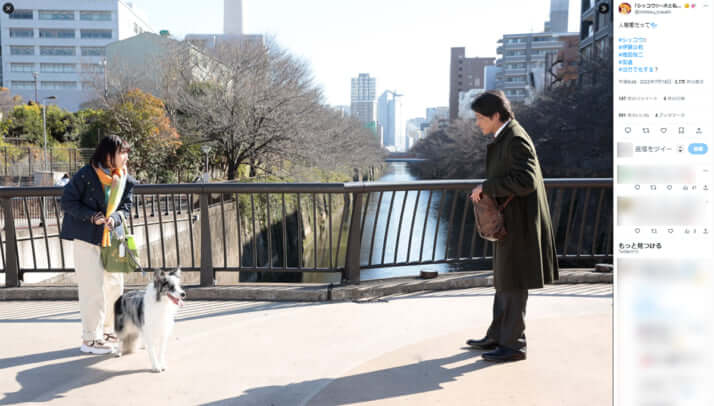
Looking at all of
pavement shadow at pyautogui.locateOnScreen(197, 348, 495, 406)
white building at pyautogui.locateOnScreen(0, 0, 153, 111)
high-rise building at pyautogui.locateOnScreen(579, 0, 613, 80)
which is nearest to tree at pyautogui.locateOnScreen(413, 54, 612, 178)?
high-rise building at pyautogui.locateOnScreen(579, 0, 613, 80)

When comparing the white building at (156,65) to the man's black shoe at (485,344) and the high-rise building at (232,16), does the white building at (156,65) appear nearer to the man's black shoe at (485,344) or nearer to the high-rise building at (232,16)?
the high-rise building at (232,16)

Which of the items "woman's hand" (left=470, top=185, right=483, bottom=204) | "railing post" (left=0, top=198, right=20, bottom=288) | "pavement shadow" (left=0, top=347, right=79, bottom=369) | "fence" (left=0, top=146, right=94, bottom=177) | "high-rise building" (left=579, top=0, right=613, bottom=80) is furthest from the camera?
"high-rise building" (left=579, top=0, right=613, bottom=80)

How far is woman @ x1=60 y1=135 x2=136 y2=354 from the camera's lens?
4.11 meters

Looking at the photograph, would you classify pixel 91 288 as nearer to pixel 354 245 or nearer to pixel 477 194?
pixel 354 245

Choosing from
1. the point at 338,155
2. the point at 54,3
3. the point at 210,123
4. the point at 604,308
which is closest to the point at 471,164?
the point at 338,155

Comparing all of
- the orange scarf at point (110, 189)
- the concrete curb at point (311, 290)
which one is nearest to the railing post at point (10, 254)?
the concrete curb at point (311, 290)

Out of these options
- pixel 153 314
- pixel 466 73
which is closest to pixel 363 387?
pixel 153 314

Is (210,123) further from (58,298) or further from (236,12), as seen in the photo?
(236,12)

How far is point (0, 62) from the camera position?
86875 mm

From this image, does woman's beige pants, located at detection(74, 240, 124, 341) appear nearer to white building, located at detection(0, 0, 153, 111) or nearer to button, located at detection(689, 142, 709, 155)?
button, located at detection(689, 142, 709, 155)

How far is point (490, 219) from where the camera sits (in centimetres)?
374

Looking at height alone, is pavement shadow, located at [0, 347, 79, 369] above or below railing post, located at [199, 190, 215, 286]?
below

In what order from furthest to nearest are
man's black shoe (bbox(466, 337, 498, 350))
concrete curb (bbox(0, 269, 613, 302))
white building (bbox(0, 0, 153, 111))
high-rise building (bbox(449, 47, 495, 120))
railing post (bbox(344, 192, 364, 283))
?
1. high-rise building (bbox(449, 47, 495, 120))
2. white building (bbox(0, 0, 153, 111))
3. railing post (bbox(344, 192, 364, 283))
4. concrete curb (bbox(0, 269, 613, 302))
5. man's black shoe (bbox(466, 337, 498, 350))

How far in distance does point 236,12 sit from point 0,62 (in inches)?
1442
